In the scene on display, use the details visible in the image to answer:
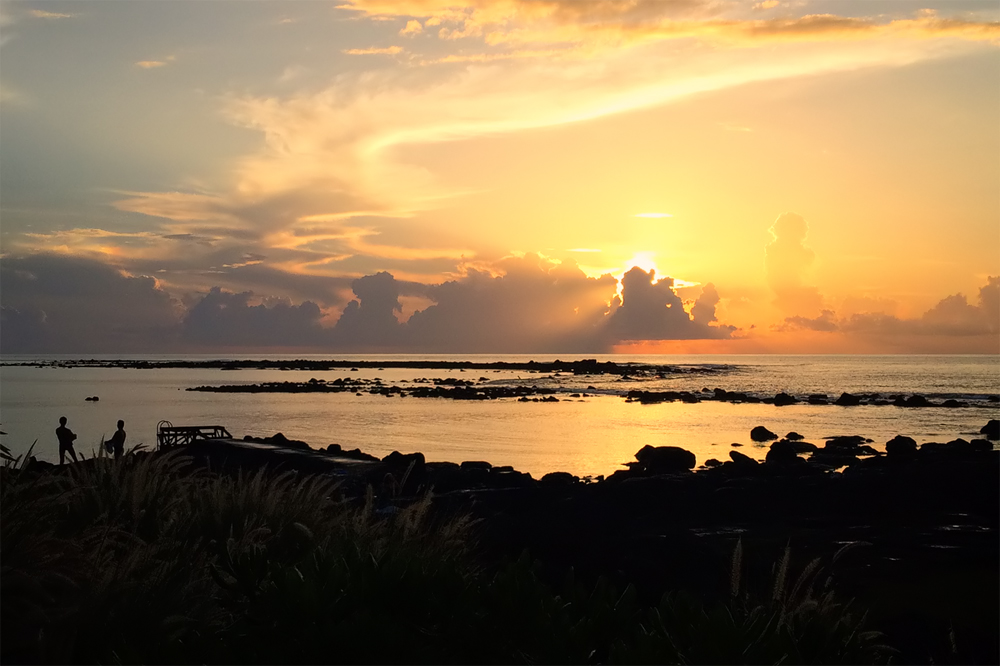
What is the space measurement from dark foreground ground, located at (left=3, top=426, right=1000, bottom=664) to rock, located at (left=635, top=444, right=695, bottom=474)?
55mm

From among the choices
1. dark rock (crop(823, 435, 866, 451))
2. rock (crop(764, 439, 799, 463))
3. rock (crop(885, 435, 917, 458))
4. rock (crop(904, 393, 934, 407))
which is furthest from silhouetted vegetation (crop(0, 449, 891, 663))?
rock (crop(904, 393, 934, 407))

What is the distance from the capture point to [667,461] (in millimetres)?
28500

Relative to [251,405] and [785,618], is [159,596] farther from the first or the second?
[251,405]

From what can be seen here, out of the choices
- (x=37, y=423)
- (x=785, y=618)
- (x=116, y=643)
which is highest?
(x=785, y=618)

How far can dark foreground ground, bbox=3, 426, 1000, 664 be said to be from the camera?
9961mm

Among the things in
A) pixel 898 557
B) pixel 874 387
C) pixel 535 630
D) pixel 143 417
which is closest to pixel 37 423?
pixel 143 417

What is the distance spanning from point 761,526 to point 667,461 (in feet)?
38.1

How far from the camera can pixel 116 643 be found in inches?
190

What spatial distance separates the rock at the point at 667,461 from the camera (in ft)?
92.5

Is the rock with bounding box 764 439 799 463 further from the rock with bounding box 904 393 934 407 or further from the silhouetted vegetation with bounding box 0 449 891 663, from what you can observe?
the rock with bounding box 904 393 934 407

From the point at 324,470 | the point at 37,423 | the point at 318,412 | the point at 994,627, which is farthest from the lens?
the point at 318,412

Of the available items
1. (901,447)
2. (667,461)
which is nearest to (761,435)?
(901,447)

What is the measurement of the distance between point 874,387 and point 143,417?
7339cm

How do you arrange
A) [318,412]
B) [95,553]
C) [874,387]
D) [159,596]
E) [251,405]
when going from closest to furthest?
[159,596] → [95,553] → [318,412] → [251,405] → [874,387]
